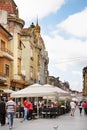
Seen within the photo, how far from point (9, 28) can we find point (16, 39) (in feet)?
5.95

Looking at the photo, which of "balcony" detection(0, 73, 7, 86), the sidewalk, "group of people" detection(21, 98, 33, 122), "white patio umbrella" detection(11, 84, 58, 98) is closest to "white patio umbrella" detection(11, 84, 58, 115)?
"white patio umbrella" detection(11, 84, 58, 98)

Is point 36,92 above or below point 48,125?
above

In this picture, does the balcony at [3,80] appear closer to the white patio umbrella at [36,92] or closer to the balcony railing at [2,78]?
the balcony railing at [2,78]

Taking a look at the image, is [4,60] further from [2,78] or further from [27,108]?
[27,108]

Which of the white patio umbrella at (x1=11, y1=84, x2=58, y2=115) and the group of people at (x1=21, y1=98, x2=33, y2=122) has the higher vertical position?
the white patio umbrella at (x1=11, y1=84, x2=58, y2=115)

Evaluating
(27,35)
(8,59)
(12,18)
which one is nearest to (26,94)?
Answer: (8,59)

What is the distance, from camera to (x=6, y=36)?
2238 inches

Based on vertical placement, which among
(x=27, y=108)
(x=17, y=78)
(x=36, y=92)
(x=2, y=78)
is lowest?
(x=27, y=108)

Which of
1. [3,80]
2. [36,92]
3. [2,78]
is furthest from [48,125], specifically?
[2,78]

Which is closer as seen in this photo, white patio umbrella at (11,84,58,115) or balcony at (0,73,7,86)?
white patio umbrella at (11,84,58,115)

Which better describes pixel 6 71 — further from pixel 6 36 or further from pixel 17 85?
pixel 17 85

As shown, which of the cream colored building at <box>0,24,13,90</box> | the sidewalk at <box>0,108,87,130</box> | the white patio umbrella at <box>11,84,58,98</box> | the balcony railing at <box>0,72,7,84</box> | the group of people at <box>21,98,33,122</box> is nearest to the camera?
the sidewalk at <box>0,108,87,130</box>

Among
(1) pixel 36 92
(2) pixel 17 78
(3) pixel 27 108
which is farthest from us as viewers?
(2) pixel 17 78

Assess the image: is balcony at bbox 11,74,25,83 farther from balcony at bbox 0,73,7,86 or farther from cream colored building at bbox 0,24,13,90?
balcony at bbox 0,73,7,86
